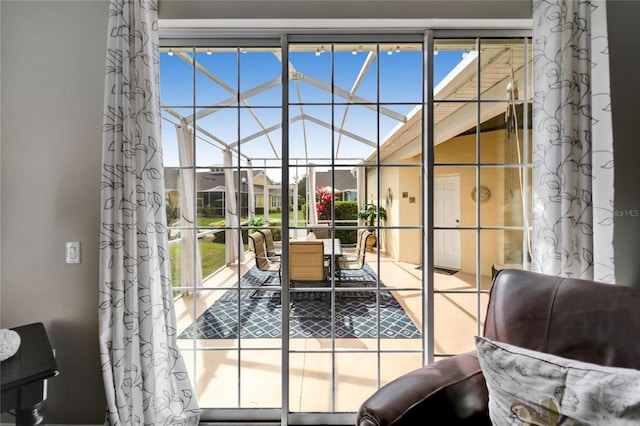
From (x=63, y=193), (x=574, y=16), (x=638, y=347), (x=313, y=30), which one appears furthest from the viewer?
(x=313, y=30)

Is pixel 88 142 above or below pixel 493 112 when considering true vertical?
below

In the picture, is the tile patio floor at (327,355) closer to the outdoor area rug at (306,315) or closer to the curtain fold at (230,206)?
the outdoor area rug at (306,315)

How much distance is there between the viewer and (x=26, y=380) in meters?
1.06

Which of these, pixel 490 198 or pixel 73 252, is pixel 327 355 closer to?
pixel 490 198

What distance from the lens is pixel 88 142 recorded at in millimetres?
1512

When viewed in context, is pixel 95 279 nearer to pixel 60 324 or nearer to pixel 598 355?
pixel 60 324

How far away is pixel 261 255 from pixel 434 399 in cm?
119

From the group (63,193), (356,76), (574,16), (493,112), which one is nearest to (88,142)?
(63,193)

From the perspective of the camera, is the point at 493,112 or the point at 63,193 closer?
the point at 63,193

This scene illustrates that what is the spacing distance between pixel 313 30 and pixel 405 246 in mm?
1461

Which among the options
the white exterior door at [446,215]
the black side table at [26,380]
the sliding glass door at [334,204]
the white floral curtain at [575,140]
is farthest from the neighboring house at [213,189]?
the white floral curtain at [575,140]

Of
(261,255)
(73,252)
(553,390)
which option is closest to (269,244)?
(261,255)

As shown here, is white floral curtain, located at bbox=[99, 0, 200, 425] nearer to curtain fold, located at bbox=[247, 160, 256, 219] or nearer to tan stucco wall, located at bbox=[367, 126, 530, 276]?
curtain fold, located at bbox=[247, 160, 256, 219]

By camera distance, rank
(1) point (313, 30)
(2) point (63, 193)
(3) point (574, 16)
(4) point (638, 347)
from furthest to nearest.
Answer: (1) point (313, 30) → (2) point (63, 193) → (3) point (574, 16) → (4) point (638, 347)
